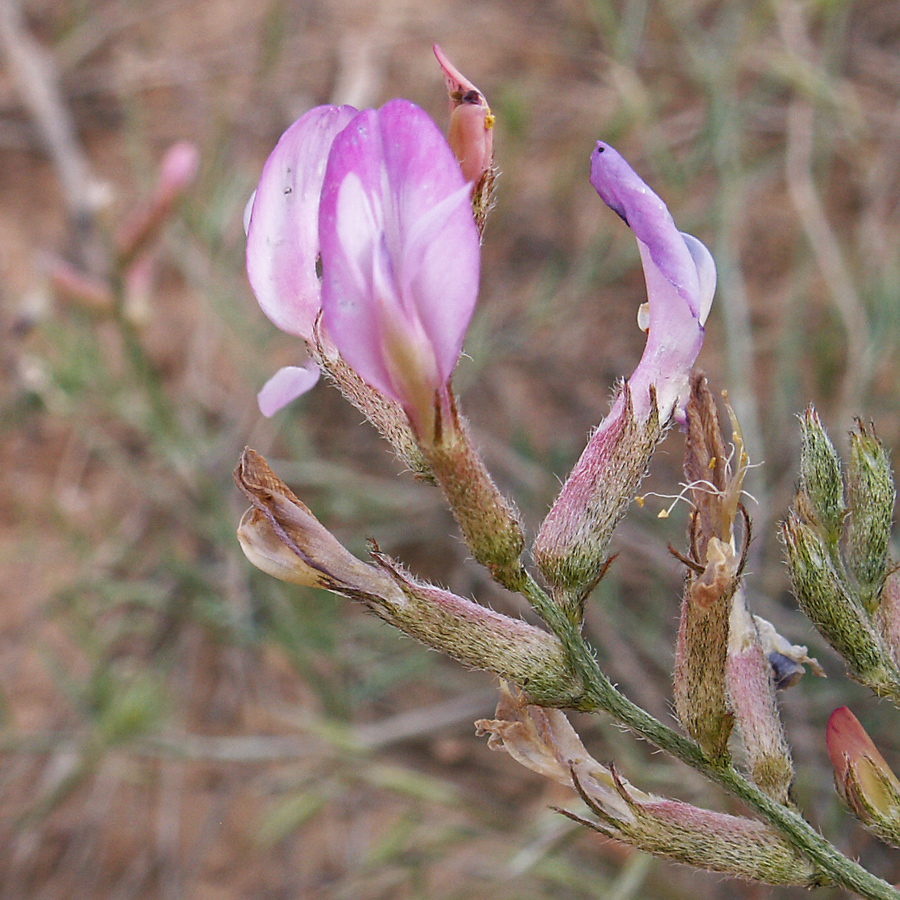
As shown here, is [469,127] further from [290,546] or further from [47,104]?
[47,104]

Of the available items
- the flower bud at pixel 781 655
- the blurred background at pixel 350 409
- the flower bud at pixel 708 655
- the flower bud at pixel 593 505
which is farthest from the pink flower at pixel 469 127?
the blurred background at pixel 350 409

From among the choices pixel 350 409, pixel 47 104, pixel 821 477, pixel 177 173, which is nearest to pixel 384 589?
pixel 821 477

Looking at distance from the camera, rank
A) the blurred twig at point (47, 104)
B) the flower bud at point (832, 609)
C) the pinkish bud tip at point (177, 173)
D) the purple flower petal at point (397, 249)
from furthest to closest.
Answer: the blurred twig at point (47, 104)
the pinkish bud tip at point (177, 173)
the flower bud at point (832, 609)
the purple flower petal at point (397, 249)

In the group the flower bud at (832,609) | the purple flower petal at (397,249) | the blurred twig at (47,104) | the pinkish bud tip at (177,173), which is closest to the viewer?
the purple flower petal at (397,249)

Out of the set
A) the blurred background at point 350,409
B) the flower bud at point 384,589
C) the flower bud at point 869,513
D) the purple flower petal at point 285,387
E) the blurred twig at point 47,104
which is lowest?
the blurred background at point 350,409

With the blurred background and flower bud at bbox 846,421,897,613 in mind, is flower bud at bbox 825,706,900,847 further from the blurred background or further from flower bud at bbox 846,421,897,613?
the blurred background

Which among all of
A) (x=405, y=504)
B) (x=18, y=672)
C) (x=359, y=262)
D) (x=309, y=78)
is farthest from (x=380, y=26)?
(x=359, y=262)

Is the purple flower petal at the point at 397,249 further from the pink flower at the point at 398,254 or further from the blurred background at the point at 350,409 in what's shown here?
the blurred background at the point at 350,409
